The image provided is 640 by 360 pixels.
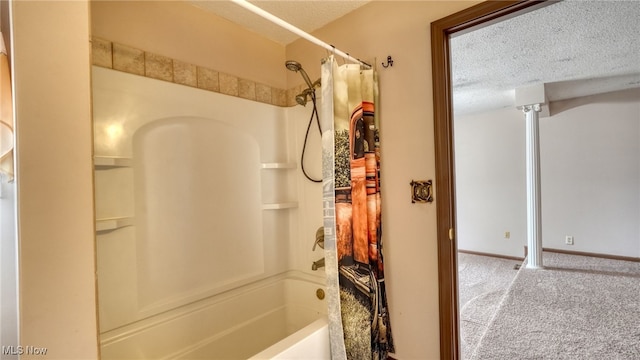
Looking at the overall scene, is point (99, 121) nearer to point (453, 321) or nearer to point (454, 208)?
point (454, 208)

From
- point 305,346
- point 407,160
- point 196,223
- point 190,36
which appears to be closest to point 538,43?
point 407,160

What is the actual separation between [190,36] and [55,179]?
4.78ft

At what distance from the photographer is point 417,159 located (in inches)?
58.6

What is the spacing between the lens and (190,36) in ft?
5.56

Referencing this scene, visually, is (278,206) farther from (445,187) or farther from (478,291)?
(478,291)

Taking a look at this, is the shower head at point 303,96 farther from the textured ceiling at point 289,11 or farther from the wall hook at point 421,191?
the wall hook at point 421,191

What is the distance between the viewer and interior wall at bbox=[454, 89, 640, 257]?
13.0 feet

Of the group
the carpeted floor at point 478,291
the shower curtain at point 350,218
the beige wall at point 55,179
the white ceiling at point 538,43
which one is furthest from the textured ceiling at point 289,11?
the carpeted floor at point 478,291

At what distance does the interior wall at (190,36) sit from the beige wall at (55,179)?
102cm

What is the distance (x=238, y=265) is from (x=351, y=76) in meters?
1.47

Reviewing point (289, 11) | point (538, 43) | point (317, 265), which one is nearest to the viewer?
point (289, 11)

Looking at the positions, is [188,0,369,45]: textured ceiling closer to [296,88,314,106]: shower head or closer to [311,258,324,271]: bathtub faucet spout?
[296,88,314,106]: shower head

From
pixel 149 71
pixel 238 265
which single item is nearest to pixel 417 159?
pixel 238 265

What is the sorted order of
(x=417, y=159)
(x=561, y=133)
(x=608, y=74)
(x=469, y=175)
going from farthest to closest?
(x=469, y=175), (x=561, y=133), (x=608, y=74), (x=417, y=159)
